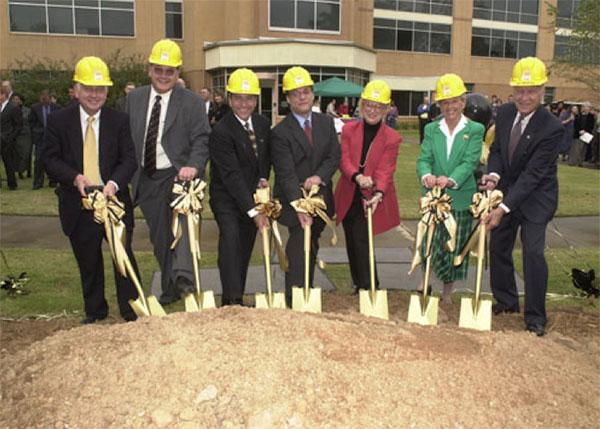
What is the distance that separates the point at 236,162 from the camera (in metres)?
4.96

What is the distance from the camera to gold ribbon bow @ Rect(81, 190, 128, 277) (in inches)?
A: 176

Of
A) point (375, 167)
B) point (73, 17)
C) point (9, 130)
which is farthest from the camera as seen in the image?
point (73, 17)

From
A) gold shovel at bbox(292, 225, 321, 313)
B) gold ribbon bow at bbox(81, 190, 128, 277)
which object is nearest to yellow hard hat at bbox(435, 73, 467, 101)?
gold shovel at bbox(292, 225, 321, 313)

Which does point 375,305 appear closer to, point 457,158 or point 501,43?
point 457,158

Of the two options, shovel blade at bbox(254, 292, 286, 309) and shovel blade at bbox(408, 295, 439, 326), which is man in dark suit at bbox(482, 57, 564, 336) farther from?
shovel blade at bbox(254, 292, 286, 309)

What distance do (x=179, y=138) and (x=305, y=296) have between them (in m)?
1.73

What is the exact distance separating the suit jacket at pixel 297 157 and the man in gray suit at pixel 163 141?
715 mm

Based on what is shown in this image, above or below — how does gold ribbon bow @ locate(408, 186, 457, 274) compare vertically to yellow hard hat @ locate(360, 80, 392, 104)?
below

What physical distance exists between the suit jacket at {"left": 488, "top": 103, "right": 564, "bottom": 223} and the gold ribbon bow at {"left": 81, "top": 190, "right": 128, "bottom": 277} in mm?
2792

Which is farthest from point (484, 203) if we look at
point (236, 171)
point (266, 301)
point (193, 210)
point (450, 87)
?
point (193, 210)

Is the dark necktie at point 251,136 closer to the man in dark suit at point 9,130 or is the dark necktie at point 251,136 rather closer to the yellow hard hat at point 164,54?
the yellow hard hat at point 164,54

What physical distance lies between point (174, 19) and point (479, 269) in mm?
33140

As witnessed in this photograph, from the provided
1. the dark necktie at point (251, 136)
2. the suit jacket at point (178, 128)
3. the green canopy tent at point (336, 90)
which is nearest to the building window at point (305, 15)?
the green canopy tent at point (336, 90)

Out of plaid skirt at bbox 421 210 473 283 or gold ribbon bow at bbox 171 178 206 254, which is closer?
gold ribbon bow at bbox 171 178 206 254
